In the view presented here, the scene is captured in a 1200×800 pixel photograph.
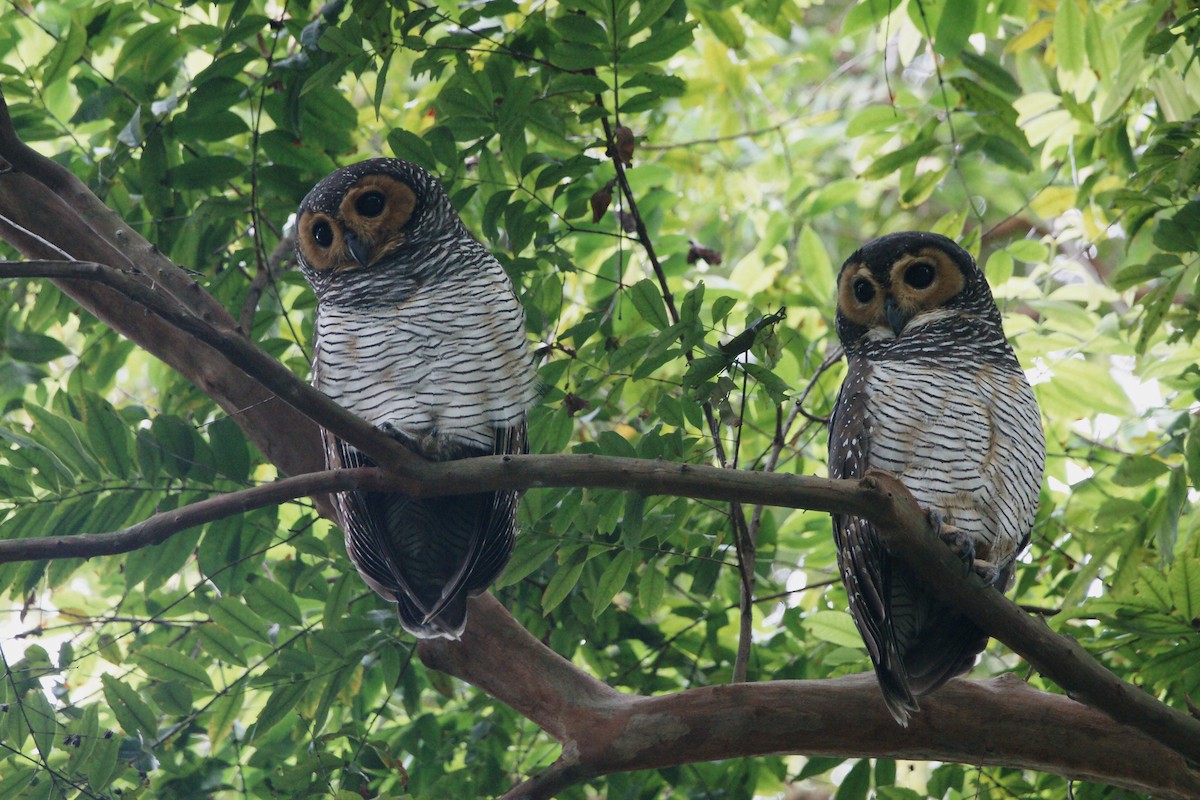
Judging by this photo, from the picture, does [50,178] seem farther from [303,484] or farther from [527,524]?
[527,524]

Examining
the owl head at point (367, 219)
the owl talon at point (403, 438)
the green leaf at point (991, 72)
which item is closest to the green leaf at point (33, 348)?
the owl head at point (367, 219)

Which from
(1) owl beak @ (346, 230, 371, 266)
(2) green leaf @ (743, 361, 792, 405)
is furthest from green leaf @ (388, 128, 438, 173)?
(2) green leaf @ (743, 361, 792, 405)

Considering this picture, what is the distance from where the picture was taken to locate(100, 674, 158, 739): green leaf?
8.64ft

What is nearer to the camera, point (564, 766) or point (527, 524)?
point (564, 766)

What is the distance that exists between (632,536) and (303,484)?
826 mm

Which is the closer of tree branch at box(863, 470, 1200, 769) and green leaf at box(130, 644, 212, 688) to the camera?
tree branch at box(863, 470, 1200, 769)

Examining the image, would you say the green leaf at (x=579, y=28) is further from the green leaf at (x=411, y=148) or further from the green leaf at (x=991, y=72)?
the green leaf at (x=991, y=72)

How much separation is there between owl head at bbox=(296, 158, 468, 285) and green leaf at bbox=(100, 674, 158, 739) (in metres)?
1.12

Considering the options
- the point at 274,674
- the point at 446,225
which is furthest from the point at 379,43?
the point at 274,674

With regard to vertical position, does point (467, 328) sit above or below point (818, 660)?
above

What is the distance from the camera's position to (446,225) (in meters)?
3.03

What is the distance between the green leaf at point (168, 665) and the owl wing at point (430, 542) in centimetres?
47

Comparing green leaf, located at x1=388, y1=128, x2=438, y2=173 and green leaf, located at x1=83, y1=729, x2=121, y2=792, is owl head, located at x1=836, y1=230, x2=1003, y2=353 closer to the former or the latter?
green leaf, located at x1=388, y1=128, x2=438, y2=173

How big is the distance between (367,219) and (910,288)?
1421mm
